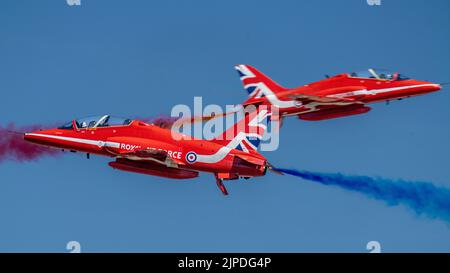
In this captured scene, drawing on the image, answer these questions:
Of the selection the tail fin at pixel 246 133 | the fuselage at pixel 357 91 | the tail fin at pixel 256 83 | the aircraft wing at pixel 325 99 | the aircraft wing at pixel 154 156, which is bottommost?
the aircraft wing at pixel 154 156

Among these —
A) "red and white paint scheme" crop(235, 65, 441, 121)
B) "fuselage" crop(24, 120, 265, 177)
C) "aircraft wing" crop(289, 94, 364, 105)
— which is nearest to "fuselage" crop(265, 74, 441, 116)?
"red and white paint scheme" crop(235, 65, 441, 121)

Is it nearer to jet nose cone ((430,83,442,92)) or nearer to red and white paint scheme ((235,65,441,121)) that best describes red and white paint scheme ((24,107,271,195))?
red and white paint scheme ((235,65,441,121))

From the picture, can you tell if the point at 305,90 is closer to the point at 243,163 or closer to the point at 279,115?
the point at 279,115

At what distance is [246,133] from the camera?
2275 inches

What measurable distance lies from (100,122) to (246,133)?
7.36 meters

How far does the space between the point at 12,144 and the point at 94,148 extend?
248 inches

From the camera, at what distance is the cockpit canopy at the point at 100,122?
187ft

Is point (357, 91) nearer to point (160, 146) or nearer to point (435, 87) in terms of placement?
point (435, 87)

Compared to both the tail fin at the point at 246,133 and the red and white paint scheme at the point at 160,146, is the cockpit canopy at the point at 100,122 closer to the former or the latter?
the red and white paint scheme at the point at 160,146

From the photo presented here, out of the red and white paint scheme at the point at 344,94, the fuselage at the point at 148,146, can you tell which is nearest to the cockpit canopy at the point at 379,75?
the red and white paint scheme at the point at 344,94

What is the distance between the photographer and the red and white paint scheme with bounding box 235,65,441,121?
60.4m

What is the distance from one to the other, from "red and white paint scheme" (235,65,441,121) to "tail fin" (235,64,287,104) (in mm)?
1079

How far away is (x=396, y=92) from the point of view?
60.8 meters

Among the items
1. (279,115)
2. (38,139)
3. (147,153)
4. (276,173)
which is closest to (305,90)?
(279,115)
